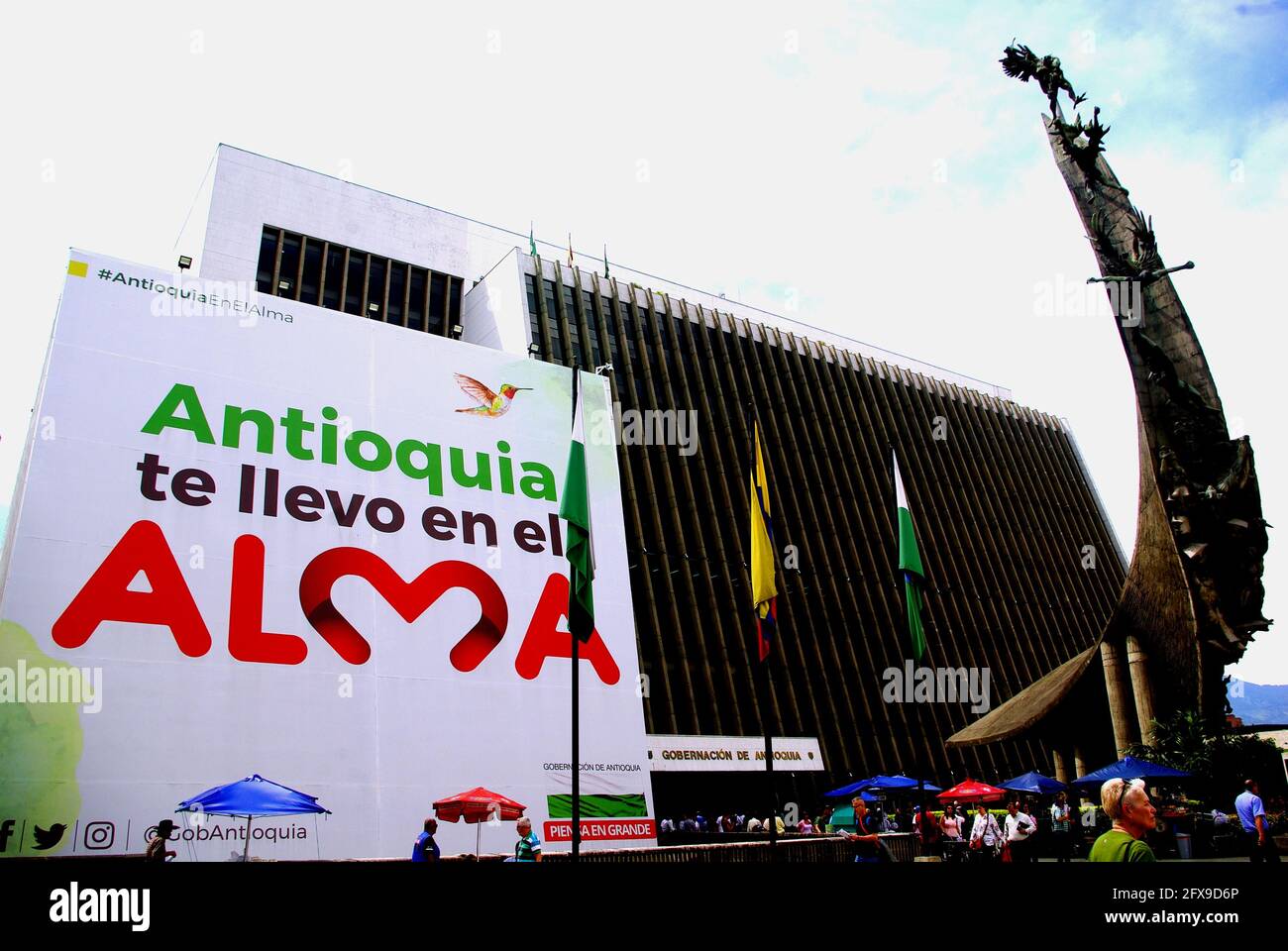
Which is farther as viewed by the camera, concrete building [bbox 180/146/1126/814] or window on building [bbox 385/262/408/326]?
window on building [bbox 385/262/408/326]

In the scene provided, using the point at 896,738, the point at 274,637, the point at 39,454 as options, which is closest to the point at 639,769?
the point at 274,637

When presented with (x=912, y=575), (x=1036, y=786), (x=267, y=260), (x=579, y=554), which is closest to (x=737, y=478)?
(x=1036, y=786)

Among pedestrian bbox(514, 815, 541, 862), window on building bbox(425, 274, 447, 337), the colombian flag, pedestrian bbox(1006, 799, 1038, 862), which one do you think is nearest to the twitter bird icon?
pedestrian bbox(514, 815, 541, 862)

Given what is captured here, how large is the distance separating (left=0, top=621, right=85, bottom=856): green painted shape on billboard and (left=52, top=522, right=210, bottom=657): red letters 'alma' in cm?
69

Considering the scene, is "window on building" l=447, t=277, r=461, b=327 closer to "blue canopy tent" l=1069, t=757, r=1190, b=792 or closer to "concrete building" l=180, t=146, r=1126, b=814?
"concrete building" l=180, t=146, r=1126, b=814

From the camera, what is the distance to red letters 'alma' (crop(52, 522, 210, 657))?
673 inches

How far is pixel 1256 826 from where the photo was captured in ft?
44.1

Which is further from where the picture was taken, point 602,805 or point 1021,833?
point 602,805

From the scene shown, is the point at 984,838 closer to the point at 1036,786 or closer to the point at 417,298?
the point at 1036,786

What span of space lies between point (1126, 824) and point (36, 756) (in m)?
17.5

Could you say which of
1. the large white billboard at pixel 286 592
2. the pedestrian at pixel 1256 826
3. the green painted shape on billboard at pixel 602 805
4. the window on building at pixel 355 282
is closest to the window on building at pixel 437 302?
the window on building at pixel 355 282

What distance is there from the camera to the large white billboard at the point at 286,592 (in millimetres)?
16750
